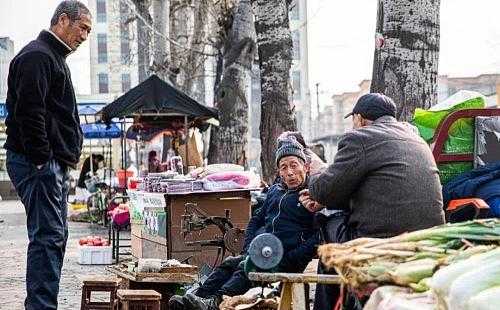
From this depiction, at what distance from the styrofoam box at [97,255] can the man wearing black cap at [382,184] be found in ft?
26.5

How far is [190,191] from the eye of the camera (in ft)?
33.0

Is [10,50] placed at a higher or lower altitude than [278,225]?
higher

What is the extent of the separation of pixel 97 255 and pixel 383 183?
860cm

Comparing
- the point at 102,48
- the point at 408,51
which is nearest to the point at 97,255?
the point at 408,51

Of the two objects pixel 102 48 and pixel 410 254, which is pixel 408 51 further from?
pixel 102 48

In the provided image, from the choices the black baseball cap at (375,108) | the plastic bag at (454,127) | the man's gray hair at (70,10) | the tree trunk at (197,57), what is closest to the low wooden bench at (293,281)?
the black baseball cap at (375,108)

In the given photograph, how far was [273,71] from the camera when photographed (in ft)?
42.9

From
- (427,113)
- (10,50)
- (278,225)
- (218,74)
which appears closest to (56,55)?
(278,225)

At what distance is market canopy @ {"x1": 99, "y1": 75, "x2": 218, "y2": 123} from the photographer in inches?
617

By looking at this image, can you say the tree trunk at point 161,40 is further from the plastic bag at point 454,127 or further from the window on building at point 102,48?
the window on building at point 102,48

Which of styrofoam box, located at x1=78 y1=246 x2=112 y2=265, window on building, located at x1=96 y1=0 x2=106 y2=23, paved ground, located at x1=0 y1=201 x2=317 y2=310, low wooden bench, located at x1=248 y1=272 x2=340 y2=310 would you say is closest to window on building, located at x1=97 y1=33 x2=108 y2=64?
window on building, located at x1=96 y1=0 x2=106 y2=23

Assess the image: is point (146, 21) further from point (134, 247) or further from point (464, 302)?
point (464, 302)

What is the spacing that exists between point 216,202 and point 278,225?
11.7ft

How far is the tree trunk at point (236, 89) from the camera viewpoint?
60.7 ft
